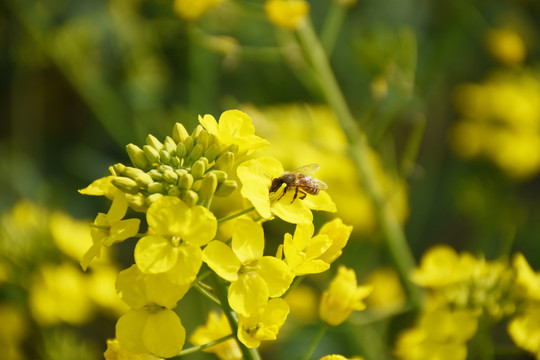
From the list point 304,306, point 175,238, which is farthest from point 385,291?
point 175,238

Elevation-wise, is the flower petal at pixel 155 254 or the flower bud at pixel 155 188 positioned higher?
the flower bud at pixel 155 188

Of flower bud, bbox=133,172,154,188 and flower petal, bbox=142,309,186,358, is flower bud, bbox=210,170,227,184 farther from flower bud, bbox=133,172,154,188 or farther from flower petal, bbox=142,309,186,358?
flower petal, bbox=142,309,186,358

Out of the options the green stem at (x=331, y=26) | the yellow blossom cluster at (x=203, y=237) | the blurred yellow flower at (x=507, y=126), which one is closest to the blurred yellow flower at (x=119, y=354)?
the yellow blossom cluster at (x=203, y=237)

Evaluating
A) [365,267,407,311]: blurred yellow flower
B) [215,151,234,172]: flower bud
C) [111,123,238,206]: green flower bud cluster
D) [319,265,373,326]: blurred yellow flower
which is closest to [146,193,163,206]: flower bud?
[111,123,238,206]: green flower bud cluster

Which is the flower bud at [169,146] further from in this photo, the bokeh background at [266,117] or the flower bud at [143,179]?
the bokeh background at [266,117]

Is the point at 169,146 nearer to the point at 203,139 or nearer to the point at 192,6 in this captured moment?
the point at 203,139
